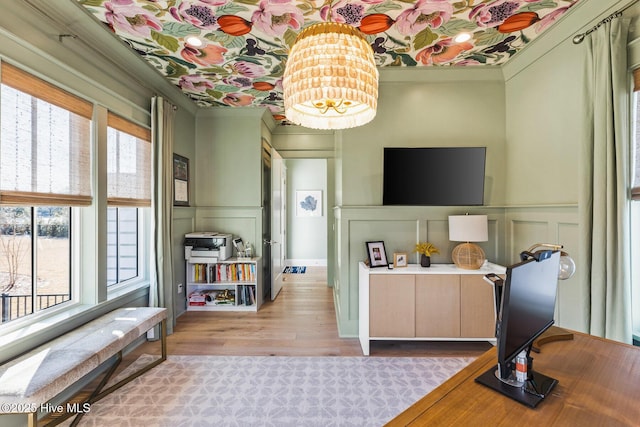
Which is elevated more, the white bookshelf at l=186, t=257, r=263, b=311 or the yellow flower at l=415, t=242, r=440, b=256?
the yellow flower at l=415, t=242, r=440, b=256

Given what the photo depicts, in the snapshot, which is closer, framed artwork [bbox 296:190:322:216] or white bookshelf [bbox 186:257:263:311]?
white bookshelf [bbox 186:257:263:311]

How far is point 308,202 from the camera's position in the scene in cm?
704

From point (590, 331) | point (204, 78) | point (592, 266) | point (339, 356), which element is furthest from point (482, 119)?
point (204, 78)

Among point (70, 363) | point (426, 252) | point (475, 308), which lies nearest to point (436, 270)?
point (426, 252)

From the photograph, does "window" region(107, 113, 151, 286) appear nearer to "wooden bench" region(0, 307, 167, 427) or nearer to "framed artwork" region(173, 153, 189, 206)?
"framed artwork" region(173, 153, 189, 206)

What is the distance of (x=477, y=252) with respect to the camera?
272cm

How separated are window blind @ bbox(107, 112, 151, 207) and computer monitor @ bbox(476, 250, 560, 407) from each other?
3.09 m

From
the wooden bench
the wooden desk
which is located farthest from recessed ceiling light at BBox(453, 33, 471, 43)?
the wooden bench

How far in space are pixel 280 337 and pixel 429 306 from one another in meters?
1.59

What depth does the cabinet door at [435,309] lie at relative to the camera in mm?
2621

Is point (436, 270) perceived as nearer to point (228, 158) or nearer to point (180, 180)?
point (228, 158)

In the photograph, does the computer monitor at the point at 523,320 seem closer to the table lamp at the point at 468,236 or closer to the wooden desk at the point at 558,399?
the wooden desk at the point at 558,399

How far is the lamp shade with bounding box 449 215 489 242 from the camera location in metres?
2.62

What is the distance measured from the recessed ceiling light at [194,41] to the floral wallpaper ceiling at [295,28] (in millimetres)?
17
